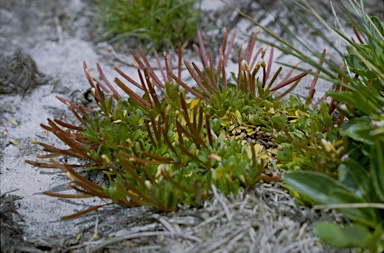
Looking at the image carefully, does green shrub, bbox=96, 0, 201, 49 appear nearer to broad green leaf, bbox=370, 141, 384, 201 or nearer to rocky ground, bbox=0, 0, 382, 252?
rocky ground, bbox=0, 0, 382, 252

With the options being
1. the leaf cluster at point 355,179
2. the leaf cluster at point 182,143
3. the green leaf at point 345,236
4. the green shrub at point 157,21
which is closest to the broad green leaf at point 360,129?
the leaf cluster at point 355,179

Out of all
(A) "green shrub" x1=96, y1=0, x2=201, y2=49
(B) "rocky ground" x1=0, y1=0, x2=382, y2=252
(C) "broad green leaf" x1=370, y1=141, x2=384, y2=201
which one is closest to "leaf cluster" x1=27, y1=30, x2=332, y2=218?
(B) "rocky ground" x1=0, y1=0, x2=382, y2=252

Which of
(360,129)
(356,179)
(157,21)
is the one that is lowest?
(356,179)

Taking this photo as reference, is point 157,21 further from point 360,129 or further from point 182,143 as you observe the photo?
point 360,129

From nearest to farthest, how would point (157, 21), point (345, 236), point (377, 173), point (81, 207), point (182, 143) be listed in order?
point (345, 236) → point (377, 173) → point (182, 143) → point (81, 207) → point (157, 21)

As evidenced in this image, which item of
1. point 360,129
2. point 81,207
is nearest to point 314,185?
point 360,129

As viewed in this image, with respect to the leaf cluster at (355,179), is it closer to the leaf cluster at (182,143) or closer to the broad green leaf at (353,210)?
the broad green leaf at (353,210)
